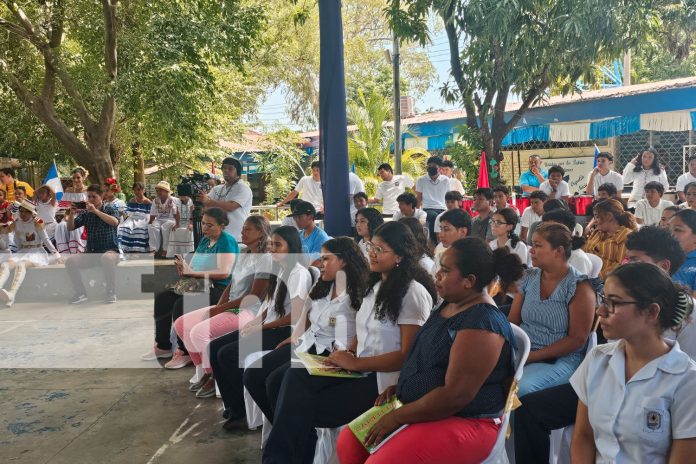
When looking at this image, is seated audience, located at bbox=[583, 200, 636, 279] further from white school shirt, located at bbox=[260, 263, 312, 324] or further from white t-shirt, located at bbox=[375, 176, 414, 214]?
white t-shirt, located at bbox=[375, 176, 414, 214]

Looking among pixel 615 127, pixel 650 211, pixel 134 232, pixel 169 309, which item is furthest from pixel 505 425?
pixel 615 127

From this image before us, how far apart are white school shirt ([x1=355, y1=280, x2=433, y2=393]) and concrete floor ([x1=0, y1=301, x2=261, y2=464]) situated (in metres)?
1.06

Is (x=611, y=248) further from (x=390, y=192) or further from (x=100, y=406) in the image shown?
(x=390, y=192)

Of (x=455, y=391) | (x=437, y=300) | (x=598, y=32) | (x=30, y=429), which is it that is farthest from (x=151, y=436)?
(x=598, y=32)

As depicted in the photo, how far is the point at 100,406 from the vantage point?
4.38 meters

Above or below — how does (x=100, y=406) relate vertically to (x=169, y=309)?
below

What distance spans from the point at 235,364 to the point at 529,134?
470 inches

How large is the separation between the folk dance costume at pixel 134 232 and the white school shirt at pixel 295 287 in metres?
7.00

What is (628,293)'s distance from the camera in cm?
204

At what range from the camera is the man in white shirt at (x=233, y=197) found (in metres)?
6.30

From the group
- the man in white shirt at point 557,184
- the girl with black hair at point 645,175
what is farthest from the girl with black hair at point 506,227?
the girl with black hair at point 645,175

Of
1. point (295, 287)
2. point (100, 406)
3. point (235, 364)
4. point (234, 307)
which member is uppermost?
point (295, 287)

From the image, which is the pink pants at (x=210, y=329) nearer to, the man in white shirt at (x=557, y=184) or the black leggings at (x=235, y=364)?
the black leggings at (x=235, y=364)

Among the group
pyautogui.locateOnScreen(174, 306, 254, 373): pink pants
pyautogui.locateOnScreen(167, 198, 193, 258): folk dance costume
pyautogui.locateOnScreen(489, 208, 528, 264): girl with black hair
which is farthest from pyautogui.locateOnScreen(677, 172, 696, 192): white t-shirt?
pyautogui.locateOnScreen(167, 198, 193, 258): folk dance costume
